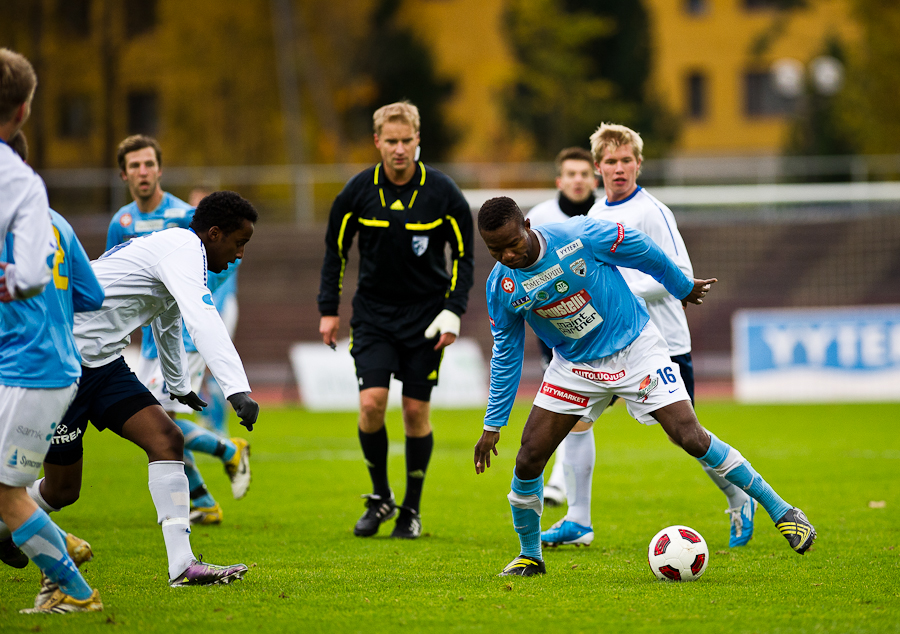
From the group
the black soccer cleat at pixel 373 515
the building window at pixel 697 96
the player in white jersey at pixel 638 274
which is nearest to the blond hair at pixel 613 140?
the player in white jersey at pixel 638 274

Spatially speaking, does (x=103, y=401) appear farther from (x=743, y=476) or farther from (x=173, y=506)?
(x=743, y=476)

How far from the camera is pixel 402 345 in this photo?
7094 millimetres

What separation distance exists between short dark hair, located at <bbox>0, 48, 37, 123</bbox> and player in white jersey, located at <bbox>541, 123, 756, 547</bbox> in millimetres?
3314

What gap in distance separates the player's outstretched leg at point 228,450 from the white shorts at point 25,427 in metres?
3.06

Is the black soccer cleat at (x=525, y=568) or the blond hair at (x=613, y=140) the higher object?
the blond hair at (x=613, y=140)

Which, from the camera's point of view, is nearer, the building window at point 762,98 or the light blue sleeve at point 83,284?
the light blue sleeve at point 83,284

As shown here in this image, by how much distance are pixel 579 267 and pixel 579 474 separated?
1.84 meters

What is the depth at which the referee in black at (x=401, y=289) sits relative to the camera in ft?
22.9

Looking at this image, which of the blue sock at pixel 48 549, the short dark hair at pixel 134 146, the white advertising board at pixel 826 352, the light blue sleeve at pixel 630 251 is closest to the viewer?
the blue sock at pixel 48 549

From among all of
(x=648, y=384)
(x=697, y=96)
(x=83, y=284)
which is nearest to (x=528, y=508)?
(x=648, y=384)

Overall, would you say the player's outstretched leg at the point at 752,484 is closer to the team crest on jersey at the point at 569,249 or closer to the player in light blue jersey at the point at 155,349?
the team crest on jersey at the point at 569,249

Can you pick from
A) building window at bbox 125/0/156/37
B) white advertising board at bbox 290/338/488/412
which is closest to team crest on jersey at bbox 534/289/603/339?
white advertising board at bbox 290/338/488/412

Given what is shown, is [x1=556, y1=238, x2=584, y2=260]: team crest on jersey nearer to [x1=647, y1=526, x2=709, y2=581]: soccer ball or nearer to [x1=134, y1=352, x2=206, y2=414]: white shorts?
[x1=647, y1=526, x2=709, y2=581]: soccer ball

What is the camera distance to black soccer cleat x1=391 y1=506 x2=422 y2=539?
272 inches
